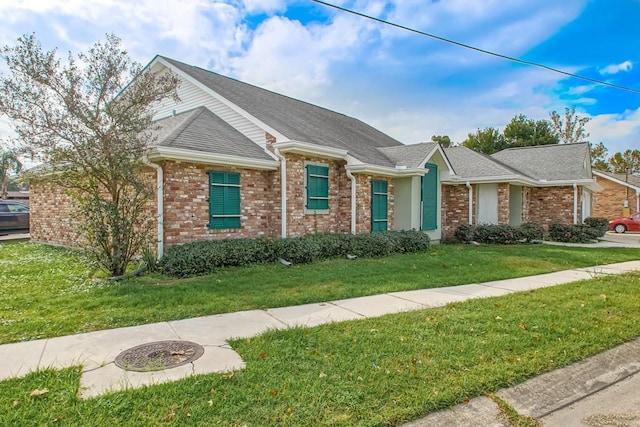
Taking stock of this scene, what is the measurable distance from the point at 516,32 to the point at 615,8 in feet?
13.3

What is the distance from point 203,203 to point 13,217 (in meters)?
12.8

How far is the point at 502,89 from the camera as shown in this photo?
46.3 ft

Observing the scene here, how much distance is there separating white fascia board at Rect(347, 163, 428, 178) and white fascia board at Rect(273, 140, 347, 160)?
2.48 feet

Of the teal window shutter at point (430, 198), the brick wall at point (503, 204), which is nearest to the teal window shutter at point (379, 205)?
the teal window shutter at point (430, 198)

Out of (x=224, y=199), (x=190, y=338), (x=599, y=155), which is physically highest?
(x=599, y=155)

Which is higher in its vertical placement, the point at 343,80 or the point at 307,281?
the point at 343,80

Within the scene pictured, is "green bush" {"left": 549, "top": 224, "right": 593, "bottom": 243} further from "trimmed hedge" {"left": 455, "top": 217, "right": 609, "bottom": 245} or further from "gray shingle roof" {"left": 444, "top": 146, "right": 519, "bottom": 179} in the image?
"gray shingle roof" {"left": 444, "top": 146, "right": 519, "bottom": 179}

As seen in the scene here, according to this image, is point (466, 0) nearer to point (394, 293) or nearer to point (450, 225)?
point (394, 293)

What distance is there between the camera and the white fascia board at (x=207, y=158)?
28.1 ft

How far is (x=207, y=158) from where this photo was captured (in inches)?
369

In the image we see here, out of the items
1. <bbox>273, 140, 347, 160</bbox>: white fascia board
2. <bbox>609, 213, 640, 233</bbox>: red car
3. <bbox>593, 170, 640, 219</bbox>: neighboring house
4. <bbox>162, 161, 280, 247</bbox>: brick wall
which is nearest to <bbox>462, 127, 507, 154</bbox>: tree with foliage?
<bbox>593, 170, 640, 219</bbox>: neighboring house

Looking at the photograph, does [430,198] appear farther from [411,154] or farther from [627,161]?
[627,161]

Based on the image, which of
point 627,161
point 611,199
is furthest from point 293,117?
point 627,161

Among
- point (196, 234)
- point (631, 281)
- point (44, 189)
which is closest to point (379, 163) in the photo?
point (196, 234)
